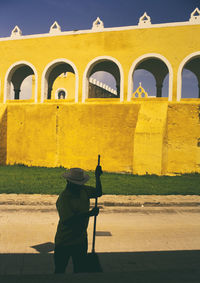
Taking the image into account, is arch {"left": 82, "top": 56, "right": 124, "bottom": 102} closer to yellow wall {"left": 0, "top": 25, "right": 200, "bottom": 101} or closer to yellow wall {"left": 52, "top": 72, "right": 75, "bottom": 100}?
yellow wall {"left": 0, "top": 25, "right": 200, "bottom": 101}

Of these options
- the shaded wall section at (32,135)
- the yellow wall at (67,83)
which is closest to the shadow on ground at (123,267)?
the shaded wall section at (32,135)

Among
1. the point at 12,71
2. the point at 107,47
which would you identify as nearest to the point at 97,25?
the point at 107,47

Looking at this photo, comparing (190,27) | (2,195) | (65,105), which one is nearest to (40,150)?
(65,105)

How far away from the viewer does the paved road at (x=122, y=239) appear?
3.70m

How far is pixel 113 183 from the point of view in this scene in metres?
10.2

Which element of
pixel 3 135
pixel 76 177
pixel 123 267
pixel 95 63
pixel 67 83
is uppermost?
pixel 67 83

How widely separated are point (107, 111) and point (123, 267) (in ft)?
33.3

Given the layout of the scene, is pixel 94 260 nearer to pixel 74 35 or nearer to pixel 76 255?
pixel 76 255

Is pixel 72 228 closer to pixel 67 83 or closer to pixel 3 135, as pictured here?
pixel 3 135

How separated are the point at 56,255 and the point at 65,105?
11312 millimetres

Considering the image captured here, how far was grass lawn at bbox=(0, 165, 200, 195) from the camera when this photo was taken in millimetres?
8852

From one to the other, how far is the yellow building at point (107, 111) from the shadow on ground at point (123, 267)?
825 centimetres

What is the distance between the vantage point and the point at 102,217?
6.71 meters

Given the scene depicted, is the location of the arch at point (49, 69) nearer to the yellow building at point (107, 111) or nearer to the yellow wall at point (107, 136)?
the yellow building at point (107, 111)
